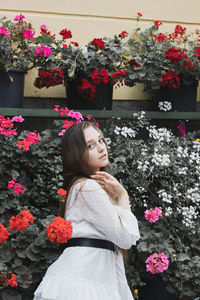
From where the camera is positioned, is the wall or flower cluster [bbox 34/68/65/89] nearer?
flower cluster [bbox 34/68/65/89]

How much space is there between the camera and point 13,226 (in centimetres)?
229

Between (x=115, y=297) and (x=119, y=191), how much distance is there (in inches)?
20.1

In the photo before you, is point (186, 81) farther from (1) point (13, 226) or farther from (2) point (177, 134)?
(1) point (13, 226)

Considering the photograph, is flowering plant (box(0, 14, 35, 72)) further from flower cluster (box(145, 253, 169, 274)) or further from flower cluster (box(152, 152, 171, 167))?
flower cluster (box(145, 253, 169, 274))

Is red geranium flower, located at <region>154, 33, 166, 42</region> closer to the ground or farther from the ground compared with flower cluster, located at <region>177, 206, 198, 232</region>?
farther from the ground

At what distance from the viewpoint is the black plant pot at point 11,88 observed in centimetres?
342

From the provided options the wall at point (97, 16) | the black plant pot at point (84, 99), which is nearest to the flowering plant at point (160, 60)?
the wall at point (97, 16)

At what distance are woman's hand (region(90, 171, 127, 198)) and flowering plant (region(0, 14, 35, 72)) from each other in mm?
1646

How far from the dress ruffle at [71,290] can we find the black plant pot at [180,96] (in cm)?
240

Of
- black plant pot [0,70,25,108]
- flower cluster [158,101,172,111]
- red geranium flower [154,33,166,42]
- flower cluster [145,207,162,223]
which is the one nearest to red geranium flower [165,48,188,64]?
red geranium flower [154,33,166,42]

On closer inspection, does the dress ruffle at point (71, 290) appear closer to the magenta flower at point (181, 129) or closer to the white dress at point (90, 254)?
the white dress at point (90, 254)

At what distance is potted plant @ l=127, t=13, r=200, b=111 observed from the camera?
3.77 m

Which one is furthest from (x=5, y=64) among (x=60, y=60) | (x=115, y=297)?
(x=115, y=297)

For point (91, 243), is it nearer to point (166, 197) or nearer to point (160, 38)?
point (166, 197)
